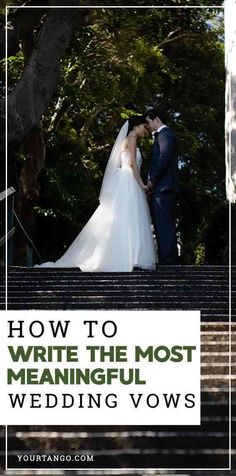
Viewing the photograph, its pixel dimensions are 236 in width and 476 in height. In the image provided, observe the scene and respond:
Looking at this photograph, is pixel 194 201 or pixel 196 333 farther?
pixel 194 201

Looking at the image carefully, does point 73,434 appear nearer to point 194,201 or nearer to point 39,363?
point 39,363

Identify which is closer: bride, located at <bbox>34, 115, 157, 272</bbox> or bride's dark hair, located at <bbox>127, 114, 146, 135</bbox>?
bride, located at <bbox>34, 115, 157, 272</bbox>

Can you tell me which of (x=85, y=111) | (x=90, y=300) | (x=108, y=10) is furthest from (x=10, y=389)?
(x=85, y=111)

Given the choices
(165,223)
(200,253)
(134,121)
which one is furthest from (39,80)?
(200,253)

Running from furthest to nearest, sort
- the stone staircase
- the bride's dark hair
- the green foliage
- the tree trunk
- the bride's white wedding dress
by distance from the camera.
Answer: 1. the green foliage
2. the tree trunk
3. the bride's dark hair
4. the bride's white wedding dress
5. the stone staircase

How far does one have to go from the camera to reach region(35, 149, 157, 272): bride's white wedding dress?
47.3 feet

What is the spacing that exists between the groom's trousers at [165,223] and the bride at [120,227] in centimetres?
51

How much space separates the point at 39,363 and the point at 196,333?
1142 mm

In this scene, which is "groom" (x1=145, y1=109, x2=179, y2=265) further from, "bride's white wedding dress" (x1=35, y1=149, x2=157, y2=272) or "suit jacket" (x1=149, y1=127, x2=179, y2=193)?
"bride's white wedding dress" (x1=35, y1=149, x2=157, y2=272)

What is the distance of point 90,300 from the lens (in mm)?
11531

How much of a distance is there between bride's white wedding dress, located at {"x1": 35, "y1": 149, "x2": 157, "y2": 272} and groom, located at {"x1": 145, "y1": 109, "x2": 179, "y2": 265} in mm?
534

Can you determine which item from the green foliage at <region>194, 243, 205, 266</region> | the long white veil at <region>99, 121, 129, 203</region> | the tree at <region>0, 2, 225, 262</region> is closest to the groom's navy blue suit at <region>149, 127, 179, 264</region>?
the long white veil at <region>99, 121, 129, 203</region>

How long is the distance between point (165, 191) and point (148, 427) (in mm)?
8717

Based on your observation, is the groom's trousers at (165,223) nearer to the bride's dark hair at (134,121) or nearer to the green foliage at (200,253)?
the bride's dark hair at (134,121)
